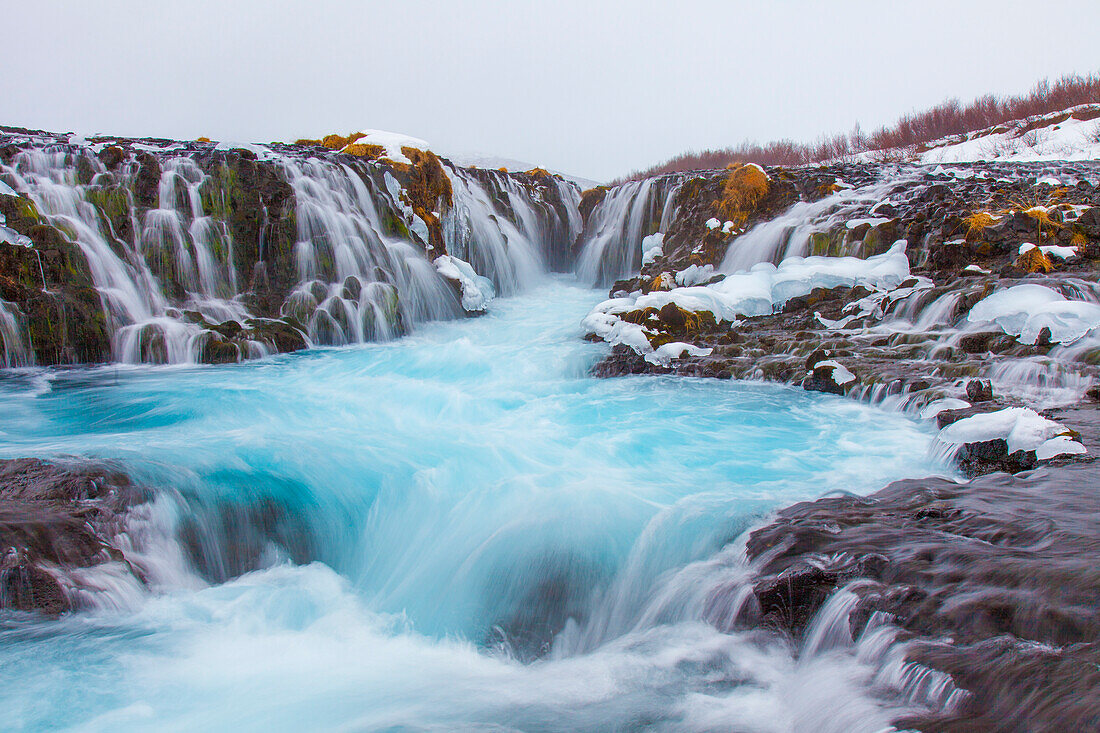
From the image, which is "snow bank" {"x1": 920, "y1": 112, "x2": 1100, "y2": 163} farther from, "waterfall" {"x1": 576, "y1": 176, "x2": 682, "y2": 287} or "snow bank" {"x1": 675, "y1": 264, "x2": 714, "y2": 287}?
"snow bank" {"x1": 675, "y1": 264, "x2": 714, "y2": 287}

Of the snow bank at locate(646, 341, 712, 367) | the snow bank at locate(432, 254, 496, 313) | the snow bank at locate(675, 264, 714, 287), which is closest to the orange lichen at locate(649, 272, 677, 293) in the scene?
the snow bank at locate(675, 264, 714, 287)

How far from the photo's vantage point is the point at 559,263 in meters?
18.3

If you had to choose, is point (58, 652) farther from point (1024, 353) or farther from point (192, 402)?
point (1024, 353)

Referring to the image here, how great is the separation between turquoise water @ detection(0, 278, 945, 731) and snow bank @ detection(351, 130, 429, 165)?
7191 millimetres

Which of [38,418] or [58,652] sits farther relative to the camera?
[38,418]

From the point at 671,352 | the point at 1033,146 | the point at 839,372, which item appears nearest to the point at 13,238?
the point at 671,352

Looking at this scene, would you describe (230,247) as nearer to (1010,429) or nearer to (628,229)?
(628,229)

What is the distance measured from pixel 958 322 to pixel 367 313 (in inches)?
352

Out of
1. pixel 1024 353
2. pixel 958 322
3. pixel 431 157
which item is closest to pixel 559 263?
pixel 431 157

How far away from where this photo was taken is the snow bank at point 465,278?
42.1 feet

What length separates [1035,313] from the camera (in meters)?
6.50

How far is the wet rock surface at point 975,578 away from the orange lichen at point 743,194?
966 cm

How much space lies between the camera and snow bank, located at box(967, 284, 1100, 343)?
6.17 meters

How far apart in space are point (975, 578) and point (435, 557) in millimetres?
3239
